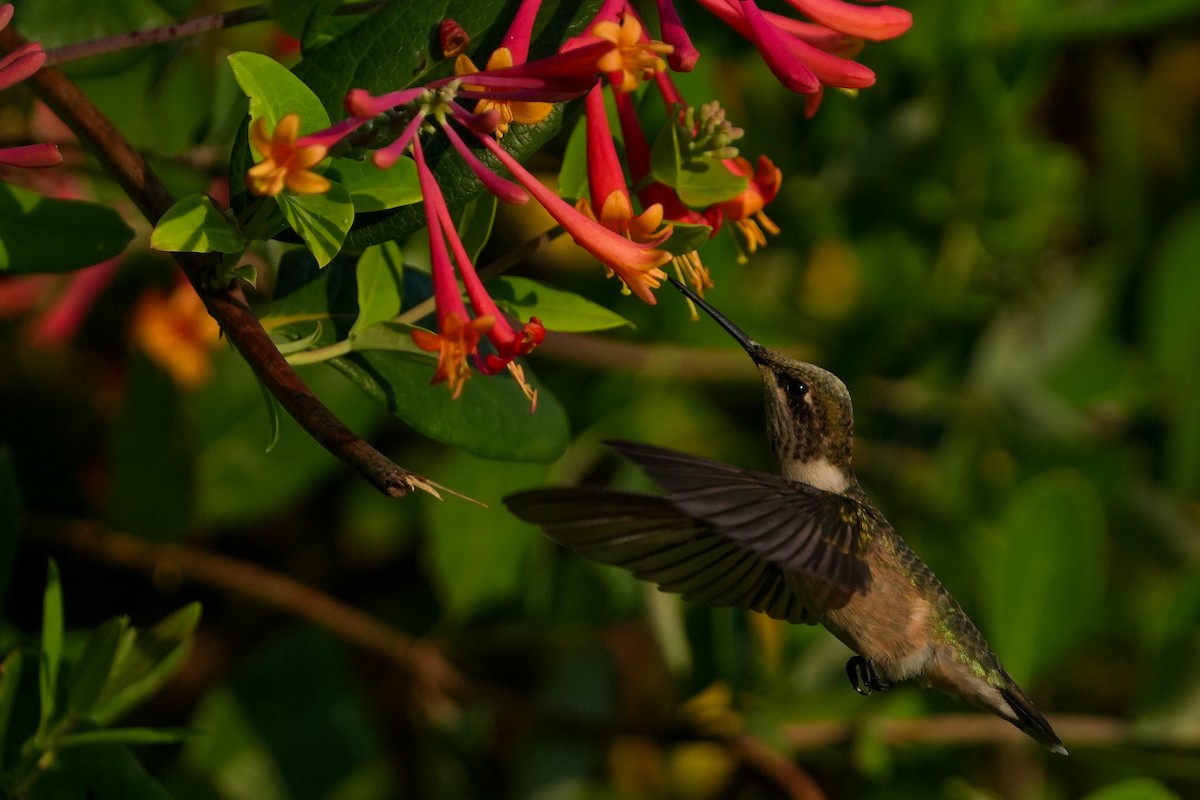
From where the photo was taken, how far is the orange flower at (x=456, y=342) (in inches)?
43.1

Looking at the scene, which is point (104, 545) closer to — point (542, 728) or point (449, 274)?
point (542, 728)

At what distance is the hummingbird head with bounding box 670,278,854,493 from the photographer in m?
1.68

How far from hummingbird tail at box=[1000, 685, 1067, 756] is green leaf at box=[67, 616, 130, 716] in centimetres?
119

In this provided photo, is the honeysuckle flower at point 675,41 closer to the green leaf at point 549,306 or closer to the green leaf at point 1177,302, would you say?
the green leaf at point 549,306

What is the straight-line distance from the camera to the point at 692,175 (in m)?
1.22

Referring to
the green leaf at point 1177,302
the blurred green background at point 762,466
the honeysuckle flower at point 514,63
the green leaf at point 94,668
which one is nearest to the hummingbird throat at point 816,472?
the blurred green background at point 762,466

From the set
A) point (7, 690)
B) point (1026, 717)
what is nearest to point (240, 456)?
point (7, 690)

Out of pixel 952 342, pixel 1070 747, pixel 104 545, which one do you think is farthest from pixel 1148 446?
pixel 104 545

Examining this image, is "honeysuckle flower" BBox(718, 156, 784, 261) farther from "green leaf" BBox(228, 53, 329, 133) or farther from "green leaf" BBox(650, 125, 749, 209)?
"green leaf" BBox(228, 53, 329, 133)

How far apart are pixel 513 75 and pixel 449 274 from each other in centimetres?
18

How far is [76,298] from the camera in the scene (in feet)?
7.27

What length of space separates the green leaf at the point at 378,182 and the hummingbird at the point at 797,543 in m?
0.29

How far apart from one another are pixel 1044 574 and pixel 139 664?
1.46m

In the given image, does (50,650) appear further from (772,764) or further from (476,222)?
(772,764)
